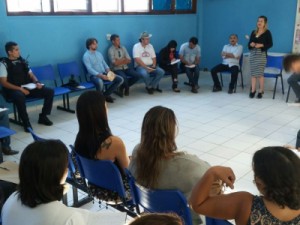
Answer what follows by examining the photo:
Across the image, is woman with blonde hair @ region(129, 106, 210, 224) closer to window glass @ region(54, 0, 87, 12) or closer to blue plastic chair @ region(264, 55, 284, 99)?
window glass @ region(54, 0, 87, 12)

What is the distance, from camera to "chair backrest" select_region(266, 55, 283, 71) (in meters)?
6.30

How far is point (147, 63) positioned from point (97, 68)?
1.18 metres

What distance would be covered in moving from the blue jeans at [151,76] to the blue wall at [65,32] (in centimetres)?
65

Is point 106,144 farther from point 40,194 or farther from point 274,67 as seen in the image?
point 274,67

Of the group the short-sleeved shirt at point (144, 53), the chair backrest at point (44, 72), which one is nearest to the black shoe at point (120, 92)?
the short-sleeved shirt at point (144, 53)

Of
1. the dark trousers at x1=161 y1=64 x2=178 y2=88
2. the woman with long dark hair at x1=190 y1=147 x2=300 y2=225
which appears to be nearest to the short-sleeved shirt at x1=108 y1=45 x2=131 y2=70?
the dark trousers at x1=161 y1=64 x2=178 y2=88

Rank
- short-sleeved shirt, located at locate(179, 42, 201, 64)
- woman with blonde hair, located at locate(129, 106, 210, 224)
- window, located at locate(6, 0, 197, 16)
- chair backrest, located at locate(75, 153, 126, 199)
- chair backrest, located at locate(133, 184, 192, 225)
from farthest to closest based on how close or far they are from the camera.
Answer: short-sleeved shirt, located at locate(179, 42, 201, 64) < window, located at locate(6, 0, 197, 16) < chair backrest, located at locate(75, 153, 126, 199) < woman with blonde hair, located at locate(129, 106, 210, 224) < chair backrest, located at locate(133, 184, 192, 225)

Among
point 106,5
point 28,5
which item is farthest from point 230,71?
point 28,5

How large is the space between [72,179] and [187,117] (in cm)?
286

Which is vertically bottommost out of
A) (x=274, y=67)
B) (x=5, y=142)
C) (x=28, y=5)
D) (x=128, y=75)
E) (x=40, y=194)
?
(x=5, y=142)

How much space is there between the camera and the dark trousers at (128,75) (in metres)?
6.23

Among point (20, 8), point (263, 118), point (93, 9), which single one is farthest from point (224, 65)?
point (20, 8)

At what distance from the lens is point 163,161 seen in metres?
1.75

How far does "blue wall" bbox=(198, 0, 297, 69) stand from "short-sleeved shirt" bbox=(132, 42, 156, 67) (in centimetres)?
226
